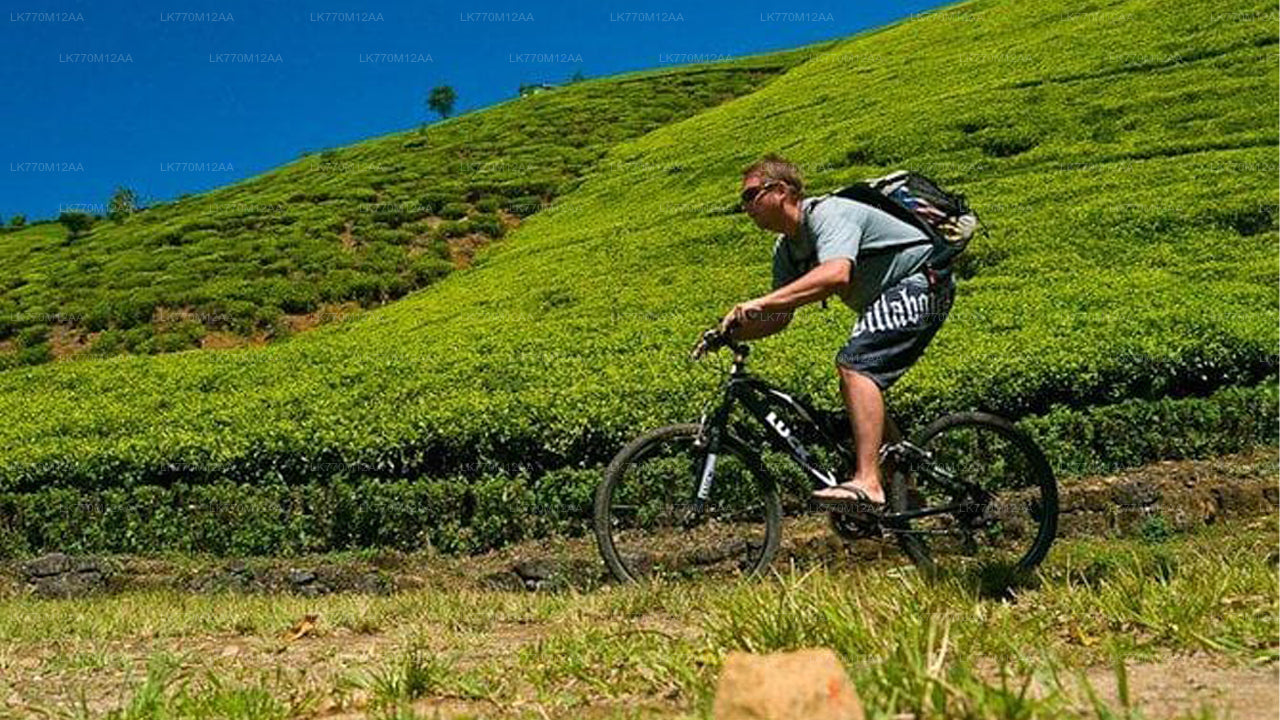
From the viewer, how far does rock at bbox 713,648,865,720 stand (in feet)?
7.80

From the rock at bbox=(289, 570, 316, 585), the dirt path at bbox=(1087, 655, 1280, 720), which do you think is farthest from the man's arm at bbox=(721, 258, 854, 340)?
the rock at bbox=(289, 570, 316, 585)

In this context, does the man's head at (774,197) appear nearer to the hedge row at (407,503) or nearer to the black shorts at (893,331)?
the black shorts at (893,331)

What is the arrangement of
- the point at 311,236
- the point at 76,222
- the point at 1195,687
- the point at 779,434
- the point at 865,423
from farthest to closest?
the point at 76,222
the point at 311,236
the point at 779,434
the point at 865,423
the point at 1195,687

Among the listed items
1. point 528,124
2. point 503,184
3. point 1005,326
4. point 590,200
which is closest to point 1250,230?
point 1005,326

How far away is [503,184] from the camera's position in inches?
1539

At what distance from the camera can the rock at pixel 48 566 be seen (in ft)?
38.2

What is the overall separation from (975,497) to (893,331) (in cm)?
127

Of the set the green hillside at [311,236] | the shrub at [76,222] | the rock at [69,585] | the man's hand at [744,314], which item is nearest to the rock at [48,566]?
the rock at [69,585]

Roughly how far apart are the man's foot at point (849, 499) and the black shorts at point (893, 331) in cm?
57

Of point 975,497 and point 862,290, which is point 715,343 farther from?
point 975,497

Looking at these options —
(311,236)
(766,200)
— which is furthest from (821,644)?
(311,236)

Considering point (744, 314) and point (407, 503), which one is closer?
point (744, 314)

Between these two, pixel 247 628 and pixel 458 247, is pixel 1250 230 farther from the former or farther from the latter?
pixel 458 247

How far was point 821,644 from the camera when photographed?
368 cm
